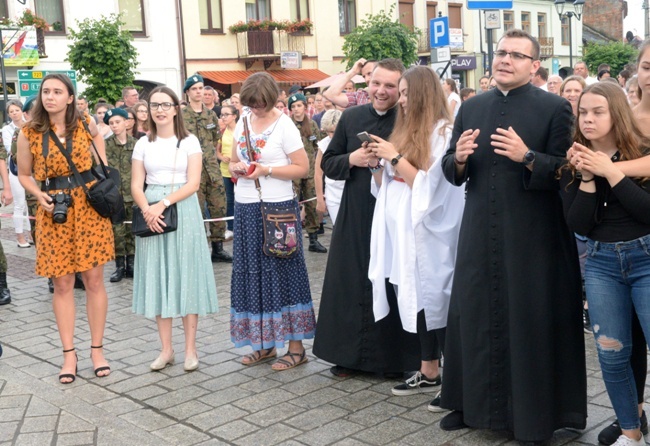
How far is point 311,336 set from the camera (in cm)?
580

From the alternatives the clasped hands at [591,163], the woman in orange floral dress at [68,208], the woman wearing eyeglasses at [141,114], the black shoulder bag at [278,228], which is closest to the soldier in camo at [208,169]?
the woman wearing eyeglasses at [141,114]

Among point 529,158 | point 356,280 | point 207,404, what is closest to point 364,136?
point 356,280

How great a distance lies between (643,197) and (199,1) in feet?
96.9

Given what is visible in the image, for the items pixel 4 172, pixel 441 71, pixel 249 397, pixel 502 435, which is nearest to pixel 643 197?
pixel 502 435

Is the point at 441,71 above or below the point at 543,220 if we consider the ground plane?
above

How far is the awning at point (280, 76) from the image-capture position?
3112cm

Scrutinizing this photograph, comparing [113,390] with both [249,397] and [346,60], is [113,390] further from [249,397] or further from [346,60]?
[346,60]

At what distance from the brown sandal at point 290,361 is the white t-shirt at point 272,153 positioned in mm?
1067

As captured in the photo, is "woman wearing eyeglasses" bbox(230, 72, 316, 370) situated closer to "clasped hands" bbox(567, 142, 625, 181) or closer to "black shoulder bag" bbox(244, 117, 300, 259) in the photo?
"black shoulder bag" bbox(244, 117, 300, 259)

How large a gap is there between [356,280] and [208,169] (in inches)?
201

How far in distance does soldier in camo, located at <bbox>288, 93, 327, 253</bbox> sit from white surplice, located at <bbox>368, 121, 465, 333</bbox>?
576cm

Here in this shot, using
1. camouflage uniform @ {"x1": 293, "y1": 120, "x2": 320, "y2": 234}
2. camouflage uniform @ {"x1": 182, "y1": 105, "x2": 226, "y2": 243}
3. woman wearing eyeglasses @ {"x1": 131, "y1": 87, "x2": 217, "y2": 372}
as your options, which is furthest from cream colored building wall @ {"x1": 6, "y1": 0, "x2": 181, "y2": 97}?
woman wearing eyeglasses @ {"x1": 131, "y1": 87, "x2": 217, "y2": 372}

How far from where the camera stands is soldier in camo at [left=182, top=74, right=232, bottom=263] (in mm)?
10172

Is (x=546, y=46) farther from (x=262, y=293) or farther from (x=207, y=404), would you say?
(x=207, y=404)
